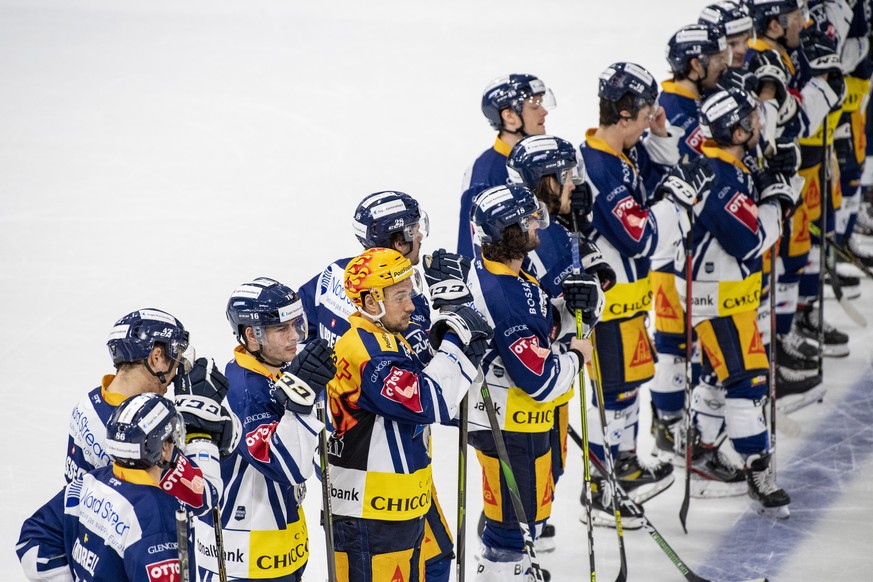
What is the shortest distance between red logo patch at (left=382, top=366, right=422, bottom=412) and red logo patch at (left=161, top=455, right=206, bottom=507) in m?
0.67

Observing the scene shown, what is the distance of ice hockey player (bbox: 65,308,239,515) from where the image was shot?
3443mm

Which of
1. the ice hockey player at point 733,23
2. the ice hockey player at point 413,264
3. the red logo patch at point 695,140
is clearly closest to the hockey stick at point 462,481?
the ice hockey player at point 413,264

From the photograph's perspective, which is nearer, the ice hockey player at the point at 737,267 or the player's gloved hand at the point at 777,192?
the ice hockey player at the point at 737,267

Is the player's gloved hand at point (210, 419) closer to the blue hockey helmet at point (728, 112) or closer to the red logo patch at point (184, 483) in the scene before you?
the red logo patch at point (184, 483)

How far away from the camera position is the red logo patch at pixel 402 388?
3623mm

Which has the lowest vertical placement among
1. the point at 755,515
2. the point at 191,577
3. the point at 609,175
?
the point at 755,515

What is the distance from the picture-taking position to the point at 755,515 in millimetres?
5508

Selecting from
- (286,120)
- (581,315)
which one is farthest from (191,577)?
(286,120)

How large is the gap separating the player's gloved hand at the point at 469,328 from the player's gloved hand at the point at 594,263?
988 millimetres

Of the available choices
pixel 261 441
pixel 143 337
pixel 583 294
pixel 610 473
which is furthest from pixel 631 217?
pixel 143 337

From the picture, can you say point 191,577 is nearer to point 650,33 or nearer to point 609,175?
point 609,175

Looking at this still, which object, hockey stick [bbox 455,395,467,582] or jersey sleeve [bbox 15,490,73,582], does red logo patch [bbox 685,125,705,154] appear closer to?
hockey stick [bbox 455,395,467,582]

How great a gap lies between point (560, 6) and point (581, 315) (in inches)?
414

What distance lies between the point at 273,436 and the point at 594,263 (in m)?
1.77
